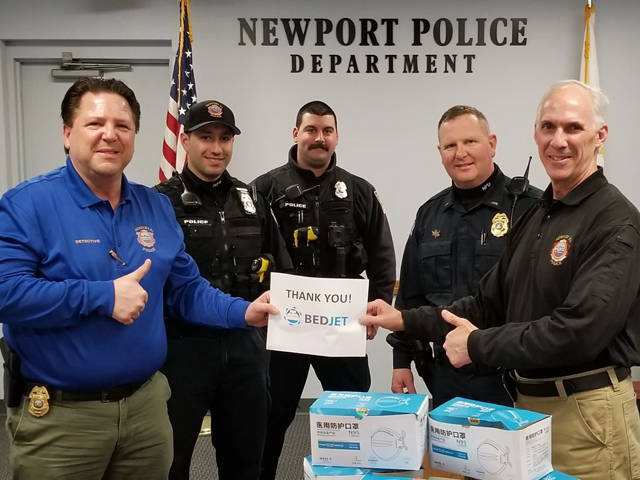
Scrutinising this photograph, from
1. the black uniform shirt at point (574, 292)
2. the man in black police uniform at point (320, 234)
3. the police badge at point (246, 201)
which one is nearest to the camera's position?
the black uniform shirt at point (574, 292)

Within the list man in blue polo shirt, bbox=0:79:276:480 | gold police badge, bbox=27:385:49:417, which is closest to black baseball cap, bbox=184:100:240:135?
man in blue polo shirt, bbox=0:79:276:480

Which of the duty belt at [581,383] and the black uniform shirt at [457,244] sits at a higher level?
the black uniform shirt at [457,244]

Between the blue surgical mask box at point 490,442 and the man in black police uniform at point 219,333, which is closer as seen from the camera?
the blue surgical mask box at point 490,442

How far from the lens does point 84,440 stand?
1.82 m

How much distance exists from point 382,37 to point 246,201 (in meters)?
2.36

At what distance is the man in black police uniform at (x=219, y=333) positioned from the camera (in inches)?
99.6

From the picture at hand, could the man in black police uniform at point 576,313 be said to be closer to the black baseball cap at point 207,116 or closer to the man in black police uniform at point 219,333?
the man in black police uniform at point 219,333

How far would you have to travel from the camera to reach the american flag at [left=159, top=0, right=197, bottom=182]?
4.25 meters

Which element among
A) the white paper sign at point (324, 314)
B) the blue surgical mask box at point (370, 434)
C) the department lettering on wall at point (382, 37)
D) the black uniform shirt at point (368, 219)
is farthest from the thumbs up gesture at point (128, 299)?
the department lettering on wall at point (382, 37)

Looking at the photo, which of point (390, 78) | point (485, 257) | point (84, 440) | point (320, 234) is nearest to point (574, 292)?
point (485, 257)

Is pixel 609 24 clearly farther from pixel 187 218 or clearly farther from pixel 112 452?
pixel 112 452

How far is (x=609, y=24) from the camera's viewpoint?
14.6 feet

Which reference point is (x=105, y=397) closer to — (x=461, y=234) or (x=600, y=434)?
(x=600, y=434)

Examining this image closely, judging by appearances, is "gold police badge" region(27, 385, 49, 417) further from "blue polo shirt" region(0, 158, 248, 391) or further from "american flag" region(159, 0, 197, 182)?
"american flag" region(159, 0, 197, 182)
